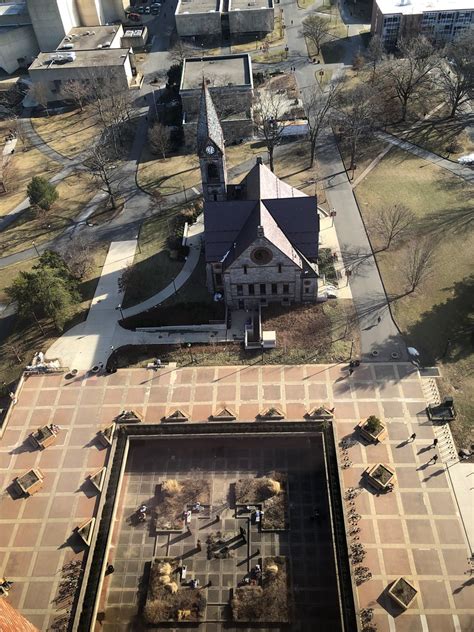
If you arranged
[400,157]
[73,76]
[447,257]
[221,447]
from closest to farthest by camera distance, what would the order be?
[221,447] < [447,257] < [400,157] < [73,76]

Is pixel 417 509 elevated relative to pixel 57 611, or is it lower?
elevated

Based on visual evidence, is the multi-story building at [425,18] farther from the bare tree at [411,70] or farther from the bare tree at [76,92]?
the bare tree at [76,92]

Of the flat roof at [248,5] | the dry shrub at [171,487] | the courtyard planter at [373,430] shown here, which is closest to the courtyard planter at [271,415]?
the courtyard planter at [373,430]

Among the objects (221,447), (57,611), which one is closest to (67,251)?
(221,447)

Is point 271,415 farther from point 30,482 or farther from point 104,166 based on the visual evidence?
point 104,166

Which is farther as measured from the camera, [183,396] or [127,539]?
[183,396]

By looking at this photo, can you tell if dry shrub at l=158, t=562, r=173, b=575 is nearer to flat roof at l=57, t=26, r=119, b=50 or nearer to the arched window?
the arched window

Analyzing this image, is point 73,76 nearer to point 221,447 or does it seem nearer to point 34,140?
point 34,140

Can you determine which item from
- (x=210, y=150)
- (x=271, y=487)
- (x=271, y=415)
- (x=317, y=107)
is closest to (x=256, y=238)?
(x=210, y=150)
